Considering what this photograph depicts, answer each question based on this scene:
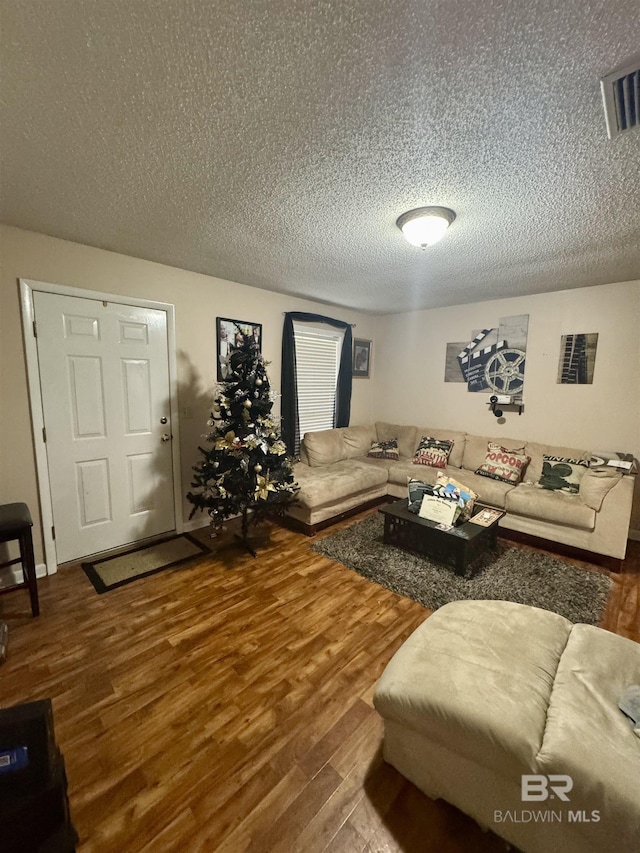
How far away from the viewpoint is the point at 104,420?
2.74 metres

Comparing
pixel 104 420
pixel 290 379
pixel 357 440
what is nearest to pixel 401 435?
pixel 357 440

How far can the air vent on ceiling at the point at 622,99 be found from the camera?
1.06m

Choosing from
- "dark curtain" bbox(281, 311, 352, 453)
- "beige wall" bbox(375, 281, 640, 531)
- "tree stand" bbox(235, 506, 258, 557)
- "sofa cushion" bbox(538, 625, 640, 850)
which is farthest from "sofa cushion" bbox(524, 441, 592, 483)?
"tree stand" bbox(235, 506, 258, 557)

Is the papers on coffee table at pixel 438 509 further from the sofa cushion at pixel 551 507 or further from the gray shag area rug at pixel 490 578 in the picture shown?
the sofa cushion at pixel 551 507

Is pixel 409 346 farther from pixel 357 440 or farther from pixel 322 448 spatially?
pixel 322 448

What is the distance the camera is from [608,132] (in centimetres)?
129

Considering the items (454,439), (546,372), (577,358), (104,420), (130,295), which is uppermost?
(130,295)

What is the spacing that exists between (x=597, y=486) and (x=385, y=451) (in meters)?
2.21

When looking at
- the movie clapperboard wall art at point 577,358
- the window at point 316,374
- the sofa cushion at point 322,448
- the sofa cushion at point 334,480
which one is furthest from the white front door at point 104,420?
the movie clapperboard wall art at point 577,358

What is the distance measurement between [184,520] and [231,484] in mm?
920

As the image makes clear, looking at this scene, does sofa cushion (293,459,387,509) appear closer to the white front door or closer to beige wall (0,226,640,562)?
beige wall (0,226,640,562)

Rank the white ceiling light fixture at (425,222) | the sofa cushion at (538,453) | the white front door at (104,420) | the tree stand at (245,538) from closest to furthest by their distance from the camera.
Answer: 1. the white ceiling light fixture at (425,222)
2. the white front door at (104,420)
3. the tree stand at (245,538)
4. the sofa cushion at (538,453)

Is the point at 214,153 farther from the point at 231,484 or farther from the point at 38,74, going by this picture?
the point at 231,484

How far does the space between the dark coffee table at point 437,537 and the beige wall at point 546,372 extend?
1.51 meters
